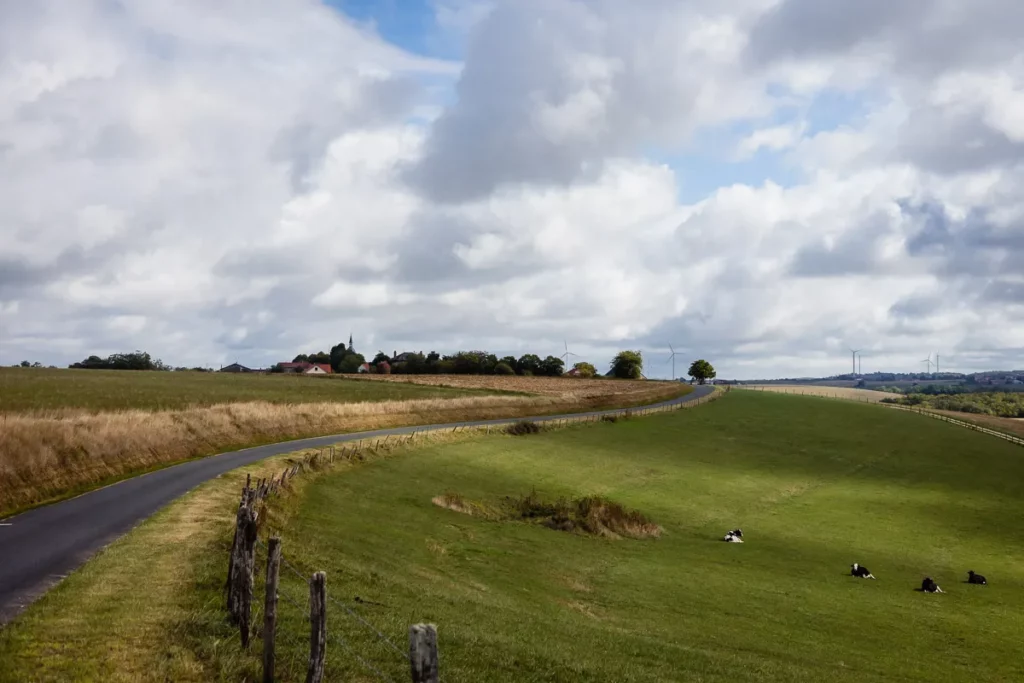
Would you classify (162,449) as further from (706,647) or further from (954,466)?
(954,466)

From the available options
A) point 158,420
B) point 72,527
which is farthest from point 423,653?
point 158,420

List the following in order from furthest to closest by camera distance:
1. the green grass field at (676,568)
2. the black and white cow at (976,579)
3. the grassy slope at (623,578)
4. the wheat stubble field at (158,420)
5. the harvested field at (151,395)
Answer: the harvested field at (151,395), the black and white cow at (976,579), the wheat stubble field at (158,420), the green grass field at (676,568), the grassy slope at (623,578)

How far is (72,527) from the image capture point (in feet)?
87.2

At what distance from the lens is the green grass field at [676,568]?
2131 cm

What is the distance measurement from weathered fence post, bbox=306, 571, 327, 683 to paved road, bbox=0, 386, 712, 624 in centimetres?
758

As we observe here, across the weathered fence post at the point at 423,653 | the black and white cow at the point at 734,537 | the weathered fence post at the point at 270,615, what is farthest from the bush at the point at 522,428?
the weathered fence post at the point at 423,653

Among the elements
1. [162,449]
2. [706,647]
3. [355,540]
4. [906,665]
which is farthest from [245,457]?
[906,665]

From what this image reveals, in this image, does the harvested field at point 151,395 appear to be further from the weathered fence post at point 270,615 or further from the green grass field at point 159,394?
the weathered fence post at point 270,615

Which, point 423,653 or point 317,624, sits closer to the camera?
point 423,653

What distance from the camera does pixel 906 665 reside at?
25828 millimetres

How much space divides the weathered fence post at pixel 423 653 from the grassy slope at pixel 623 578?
5.84 m

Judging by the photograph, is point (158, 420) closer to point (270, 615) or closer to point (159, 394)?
point (270, 615)

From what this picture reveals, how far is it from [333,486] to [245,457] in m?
8.90

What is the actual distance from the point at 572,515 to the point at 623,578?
10564 mm
